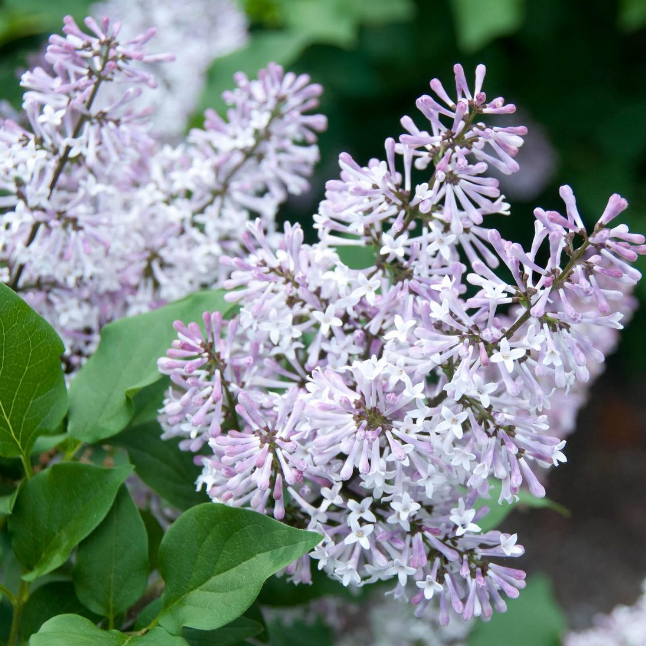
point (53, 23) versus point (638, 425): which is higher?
point (53, 23)

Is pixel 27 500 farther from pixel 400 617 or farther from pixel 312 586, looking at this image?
pixel 400 617

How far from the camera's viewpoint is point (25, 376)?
1.85 ft

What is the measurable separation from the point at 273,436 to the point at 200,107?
2.50ft

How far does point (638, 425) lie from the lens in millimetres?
2744

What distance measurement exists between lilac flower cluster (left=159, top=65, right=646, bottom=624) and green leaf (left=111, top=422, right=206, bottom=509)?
0.16ft

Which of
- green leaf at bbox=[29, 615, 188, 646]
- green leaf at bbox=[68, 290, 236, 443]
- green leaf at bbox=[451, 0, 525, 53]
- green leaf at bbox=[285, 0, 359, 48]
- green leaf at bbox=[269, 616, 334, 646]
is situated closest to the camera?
green leaf at bbox=[29, 615, 188, 646]

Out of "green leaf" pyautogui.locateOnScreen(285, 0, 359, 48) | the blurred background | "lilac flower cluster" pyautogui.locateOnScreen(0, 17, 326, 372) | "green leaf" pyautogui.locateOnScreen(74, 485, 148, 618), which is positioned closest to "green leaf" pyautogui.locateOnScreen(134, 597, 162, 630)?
"green leaf" pyautogui.locateOnScreen(74, 485, 148, 618)

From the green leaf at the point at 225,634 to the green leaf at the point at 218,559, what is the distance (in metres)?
0.03

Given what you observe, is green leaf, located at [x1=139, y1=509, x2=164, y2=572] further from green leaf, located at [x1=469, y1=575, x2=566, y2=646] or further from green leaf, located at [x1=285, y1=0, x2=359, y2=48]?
green leaf, located at [x1=285, y1=0, x2=359, y2=48]

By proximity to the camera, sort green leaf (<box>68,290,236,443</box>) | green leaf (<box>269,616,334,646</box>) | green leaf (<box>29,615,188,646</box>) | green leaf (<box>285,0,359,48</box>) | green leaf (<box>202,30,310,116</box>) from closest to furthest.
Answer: green leaf (<box>29,615,188,646</box>) < green leaf (<box>68,290,236,443</box>) < green leaf (<box>269,616,334,646</box>) < green leaf (<box>202,30,310,116</box>) < green leaf (<box>285,0,359,48</box>)

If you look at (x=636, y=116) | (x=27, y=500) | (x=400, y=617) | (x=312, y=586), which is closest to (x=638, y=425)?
(x=636, y=116)

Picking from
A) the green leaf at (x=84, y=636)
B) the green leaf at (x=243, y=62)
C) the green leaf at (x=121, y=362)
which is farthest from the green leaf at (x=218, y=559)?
the green leaf at (x=243, y=62)

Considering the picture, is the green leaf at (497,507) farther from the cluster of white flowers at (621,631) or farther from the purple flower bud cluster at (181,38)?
the purple flower bud cluster at (181,38)

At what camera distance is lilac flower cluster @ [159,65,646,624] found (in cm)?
49
